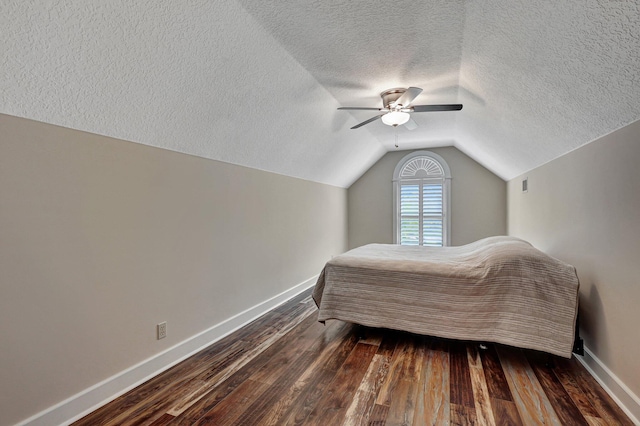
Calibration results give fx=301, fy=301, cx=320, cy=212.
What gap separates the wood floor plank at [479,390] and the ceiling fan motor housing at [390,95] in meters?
2.33

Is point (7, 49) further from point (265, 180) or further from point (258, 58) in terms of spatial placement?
point (265, 180)

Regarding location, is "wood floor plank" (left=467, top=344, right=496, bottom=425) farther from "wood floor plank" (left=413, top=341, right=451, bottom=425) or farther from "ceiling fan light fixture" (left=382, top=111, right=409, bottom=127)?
"ceiling fan light fixture" (left=382, top=111, right=409, bottom=127)

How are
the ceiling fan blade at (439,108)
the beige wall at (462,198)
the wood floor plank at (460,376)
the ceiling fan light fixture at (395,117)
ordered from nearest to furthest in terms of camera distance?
the wood floor plank at (460,376)
the ceiling fan blade at (439,108)
the ceiling fan light fixture at (395,117)
the beige wall at (462,198)

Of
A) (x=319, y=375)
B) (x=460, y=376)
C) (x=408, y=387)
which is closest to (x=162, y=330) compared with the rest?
(x=319, y=375)

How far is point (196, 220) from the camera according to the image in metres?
2.61

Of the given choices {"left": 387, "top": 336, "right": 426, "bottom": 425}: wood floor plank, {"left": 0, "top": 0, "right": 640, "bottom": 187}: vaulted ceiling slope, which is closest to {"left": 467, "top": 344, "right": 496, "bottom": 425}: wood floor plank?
{"left": 387, "top": 336, "right": 426, "bottom": 425}: wood floor plank

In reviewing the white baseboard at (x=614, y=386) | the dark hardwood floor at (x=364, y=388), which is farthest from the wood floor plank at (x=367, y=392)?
the white baseboard at (x=614, y=386)

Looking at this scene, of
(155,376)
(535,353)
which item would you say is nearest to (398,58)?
(535,353)

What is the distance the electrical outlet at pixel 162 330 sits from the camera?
7.48 ft

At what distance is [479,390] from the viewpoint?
1994 mm

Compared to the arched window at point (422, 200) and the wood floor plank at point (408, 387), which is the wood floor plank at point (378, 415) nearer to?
the wood floor plank at point (408, 387)

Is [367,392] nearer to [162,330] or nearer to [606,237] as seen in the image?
[162,330]

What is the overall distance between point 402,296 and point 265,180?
199 cm

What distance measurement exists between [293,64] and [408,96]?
1.01 metres
